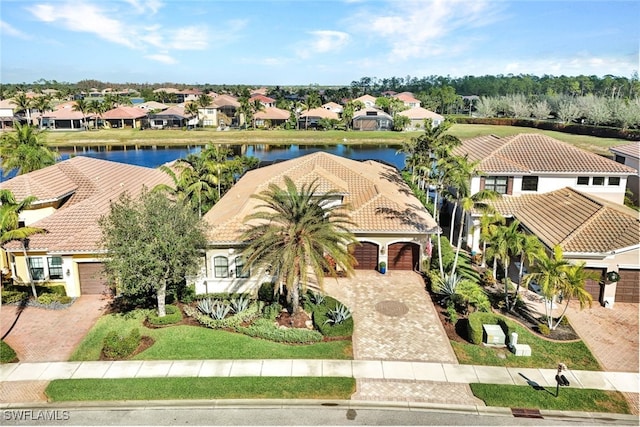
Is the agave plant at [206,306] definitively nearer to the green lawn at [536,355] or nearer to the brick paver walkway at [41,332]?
the brick paver walkway at [41,332]

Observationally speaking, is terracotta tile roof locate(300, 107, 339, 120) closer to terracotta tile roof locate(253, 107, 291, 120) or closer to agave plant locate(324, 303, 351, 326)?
terracotta tile roof locate(253, 107, 291, 120)

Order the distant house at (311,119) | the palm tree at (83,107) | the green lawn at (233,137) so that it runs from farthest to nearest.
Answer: the distant house at (311,119) → the palm tree at (83,107) → the green lawn at (233,137)

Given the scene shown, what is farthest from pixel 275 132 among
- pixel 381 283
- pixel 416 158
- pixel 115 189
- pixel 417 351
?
pixel 417 351

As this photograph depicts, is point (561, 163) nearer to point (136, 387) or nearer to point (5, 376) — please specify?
point (136, 387)

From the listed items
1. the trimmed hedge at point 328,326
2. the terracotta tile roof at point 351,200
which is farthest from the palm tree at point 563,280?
the trimmed hedge at point 328,326

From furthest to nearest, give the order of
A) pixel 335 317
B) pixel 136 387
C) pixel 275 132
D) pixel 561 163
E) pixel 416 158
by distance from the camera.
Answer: pixel 275 132
pixel 416 158
pixel 561 163
pixel 335 317
pixel 136 387

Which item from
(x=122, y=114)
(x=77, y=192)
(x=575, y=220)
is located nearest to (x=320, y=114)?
(x=122, y=114)
